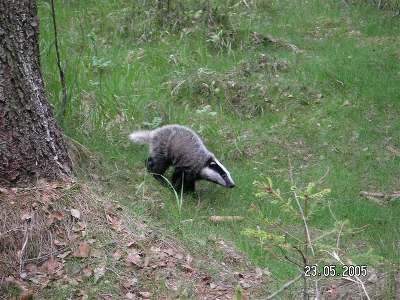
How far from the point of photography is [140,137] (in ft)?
25.0

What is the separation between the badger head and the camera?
23.9ft

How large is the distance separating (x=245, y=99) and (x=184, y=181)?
2.24 meters

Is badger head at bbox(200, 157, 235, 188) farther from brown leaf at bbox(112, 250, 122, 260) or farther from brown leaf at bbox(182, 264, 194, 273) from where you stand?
brown leaf at bbox(112, 250, 122, 260)

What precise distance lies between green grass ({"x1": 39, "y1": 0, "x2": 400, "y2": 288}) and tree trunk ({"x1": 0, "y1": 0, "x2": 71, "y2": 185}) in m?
0.99

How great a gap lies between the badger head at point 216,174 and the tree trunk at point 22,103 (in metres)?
2.55

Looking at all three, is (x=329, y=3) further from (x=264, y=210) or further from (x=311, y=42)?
(x=264, y=210)

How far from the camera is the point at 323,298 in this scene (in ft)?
15.5

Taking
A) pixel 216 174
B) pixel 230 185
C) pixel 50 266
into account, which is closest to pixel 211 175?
pixel 216 174

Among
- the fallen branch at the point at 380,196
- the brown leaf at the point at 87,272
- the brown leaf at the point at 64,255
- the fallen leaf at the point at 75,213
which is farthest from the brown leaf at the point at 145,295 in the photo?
the fallen branch at the point at 380,196

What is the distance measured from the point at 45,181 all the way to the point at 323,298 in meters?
2.24

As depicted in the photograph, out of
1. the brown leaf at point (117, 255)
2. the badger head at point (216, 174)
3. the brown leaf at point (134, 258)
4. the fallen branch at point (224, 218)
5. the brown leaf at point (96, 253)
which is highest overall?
the brown leaf at point (96, 253)

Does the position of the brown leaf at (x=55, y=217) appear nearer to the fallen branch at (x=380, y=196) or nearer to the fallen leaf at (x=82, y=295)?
the fallen leaf at (x=82, y=295)

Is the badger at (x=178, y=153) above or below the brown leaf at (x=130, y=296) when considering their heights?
below

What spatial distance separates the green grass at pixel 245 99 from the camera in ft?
22.3
